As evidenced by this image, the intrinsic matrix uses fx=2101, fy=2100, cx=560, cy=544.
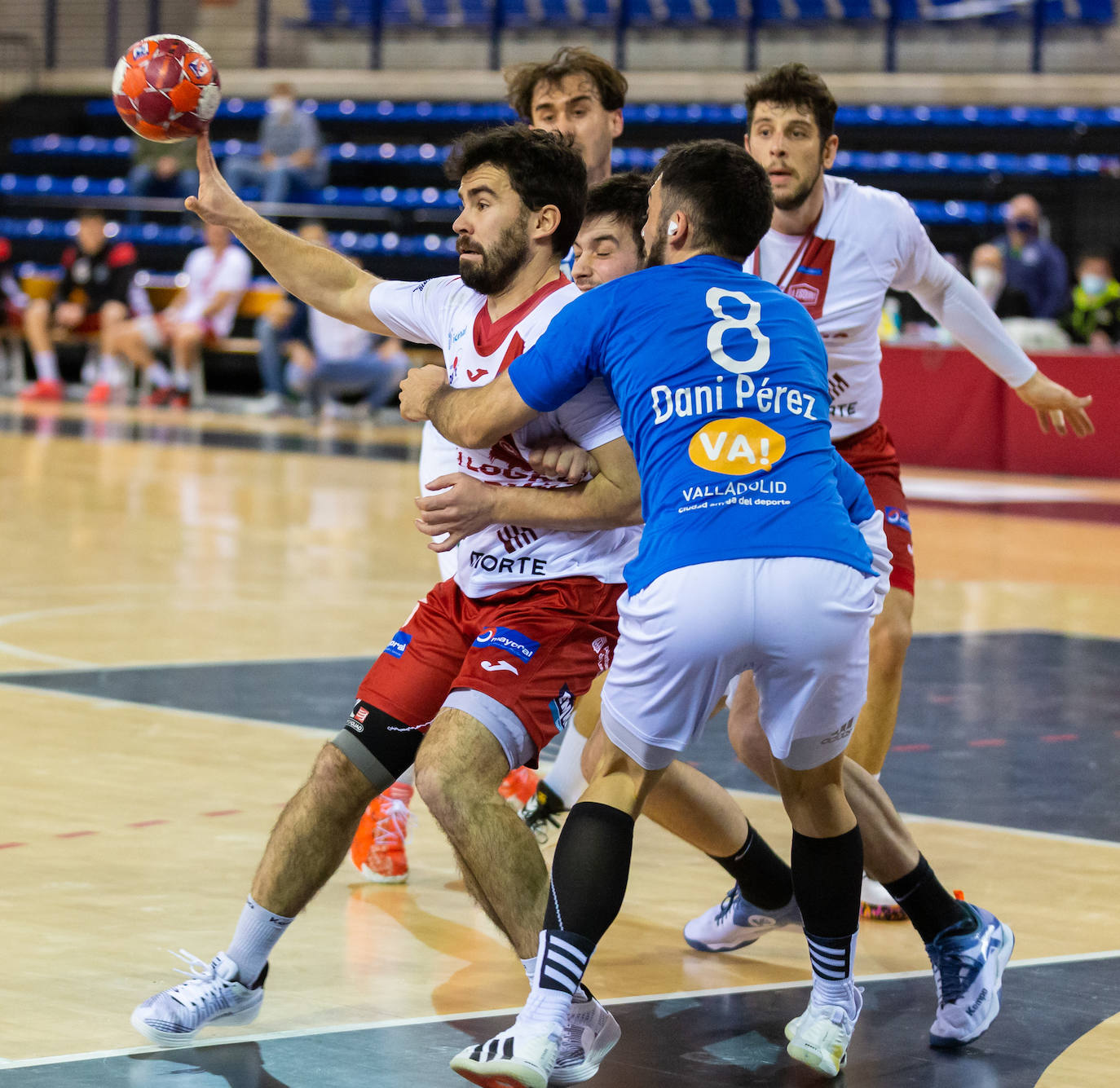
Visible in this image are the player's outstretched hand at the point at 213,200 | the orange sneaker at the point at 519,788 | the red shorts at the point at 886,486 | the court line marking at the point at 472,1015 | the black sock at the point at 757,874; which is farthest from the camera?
the orange sneaker at the point at 519,788

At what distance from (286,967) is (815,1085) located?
1304mm

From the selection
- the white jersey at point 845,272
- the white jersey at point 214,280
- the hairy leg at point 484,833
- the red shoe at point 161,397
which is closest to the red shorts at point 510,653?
the hairy leg at point 484,833

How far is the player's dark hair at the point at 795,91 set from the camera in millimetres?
5844

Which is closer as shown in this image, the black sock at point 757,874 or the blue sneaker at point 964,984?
the blue sneaker at point 964,984

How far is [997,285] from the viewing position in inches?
725

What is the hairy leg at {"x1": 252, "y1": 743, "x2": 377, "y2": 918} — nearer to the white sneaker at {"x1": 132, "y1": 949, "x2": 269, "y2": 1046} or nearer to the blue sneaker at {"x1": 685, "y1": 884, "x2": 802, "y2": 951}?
the white sneaker at {"x1": 132, "y1": 949, "x2": 269, "y2": 1046}

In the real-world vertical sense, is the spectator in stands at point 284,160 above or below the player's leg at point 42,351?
above

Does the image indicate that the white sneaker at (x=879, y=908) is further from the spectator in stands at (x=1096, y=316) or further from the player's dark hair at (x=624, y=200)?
the spectator in stands at (x=1096, y=316)

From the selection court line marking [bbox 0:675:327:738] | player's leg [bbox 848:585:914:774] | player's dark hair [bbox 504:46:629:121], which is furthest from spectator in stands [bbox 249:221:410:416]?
player's leg [bbox 848:585:914:774]

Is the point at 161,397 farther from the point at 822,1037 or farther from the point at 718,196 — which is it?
the point at 822,1037

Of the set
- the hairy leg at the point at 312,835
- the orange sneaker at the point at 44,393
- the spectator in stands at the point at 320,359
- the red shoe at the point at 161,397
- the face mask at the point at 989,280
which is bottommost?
the orange sneaker at the point at 44,393

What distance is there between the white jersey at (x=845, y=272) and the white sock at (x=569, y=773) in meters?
1.16

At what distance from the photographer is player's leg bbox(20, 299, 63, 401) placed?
923 inches

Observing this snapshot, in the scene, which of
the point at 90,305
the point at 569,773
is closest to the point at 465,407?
the point at 569,773
